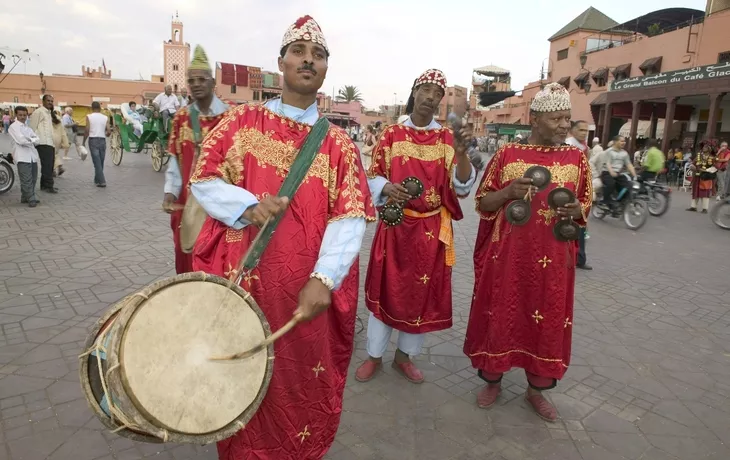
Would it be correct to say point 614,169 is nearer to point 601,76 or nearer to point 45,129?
point 45,129

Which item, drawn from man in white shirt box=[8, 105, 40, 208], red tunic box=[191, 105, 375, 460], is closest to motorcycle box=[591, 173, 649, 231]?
red tunic box=[191, 105, 375, 460]

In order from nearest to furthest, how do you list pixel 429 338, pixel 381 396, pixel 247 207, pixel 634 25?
pixel 247 207 < pixel 381 396 < pixel 429 338 < pixel 634 25

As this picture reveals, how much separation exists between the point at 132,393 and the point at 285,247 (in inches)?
29.2

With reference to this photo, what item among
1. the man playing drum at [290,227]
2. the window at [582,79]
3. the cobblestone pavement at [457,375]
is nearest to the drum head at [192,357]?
the man playing drum at [290,227]

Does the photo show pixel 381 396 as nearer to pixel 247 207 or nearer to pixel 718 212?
pixel 247 207

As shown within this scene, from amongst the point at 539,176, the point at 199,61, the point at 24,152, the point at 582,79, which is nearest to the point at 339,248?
the point at 539,176

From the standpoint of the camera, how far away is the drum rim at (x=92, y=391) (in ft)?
5.12

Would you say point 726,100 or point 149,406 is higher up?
point 726,100

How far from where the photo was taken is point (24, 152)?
8.56 metres

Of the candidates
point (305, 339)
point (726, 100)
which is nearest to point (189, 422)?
point (305, 339)

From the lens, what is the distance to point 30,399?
306cm

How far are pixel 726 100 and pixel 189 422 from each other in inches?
1047

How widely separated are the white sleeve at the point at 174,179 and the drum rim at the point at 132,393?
2158 mm

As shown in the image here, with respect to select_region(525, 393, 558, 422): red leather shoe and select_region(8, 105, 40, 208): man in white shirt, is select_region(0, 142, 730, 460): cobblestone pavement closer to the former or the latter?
select_region(525, 393, 558, 422): red leather shoe
